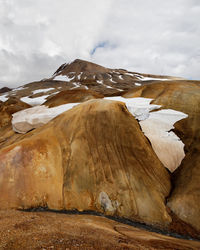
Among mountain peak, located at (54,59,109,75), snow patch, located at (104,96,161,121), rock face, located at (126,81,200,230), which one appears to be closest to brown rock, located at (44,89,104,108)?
rock face, located at (126,81,200,230)

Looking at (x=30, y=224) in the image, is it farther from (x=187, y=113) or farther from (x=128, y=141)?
(x=187, y=113)

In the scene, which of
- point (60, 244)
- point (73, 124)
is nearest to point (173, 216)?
point (60, 244)

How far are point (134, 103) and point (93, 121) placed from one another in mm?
3498

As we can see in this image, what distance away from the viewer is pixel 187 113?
7.48 metres

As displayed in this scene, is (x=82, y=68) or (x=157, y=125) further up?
(x=82, y=68)

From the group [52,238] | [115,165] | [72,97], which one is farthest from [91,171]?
[72,97]

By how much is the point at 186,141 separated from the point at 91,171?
4.65 m

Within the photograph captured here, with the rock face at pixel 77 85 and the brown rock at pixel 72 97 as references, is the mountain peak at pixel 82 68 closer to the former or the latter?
the rock face at pixel 77 85

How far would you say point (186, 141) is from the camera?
678 cm

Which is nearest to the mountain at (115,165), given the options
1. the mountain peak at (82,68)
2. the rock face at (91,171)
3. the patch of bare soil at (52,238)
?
the rock face at (91,171)

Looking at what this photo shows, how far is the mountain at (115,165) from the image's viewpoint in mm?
4953

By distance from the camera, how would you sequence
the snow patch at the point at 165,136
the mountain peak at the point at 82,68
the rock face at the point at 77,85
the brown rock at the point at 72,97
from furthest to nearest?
the mountain peak at the point at 82,68 < the rock face at the point at 77,85 < the brown rock at the point at 72,97 < the snow patch at the point at 165,136

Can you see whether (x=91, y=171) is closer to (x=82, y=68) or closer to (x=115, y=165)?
(x=115, y=165)

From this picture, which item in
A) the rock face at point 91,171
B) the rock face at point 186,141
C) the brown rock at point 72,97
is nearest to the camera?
the rock face at point 186,141
